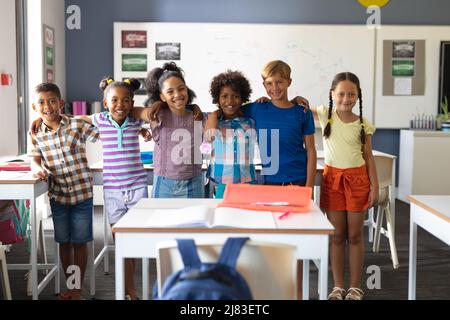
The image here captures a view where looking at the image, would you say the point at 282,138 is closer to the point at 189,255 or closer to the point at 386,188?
the point at 189,255

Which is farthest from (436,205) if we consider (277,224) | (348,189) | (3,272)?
(3,272)

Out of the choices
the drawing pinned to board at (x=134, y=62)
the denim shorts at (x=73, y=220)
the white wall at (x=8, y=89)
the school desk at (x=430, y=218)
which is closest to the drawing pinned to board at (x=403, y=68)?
the drawing pinned to board at (x=134, y=62)

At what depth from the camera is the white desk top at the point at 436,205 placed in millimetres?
2219

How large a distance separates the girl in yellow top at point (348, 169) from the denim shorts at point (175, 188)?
69 cm

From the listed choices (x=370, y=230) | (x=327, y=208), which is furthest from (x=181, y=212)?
(x=370, y=230)

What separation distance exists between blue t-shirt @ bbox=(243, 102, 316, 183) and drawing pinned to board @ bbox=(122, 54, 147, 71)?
3796 millimetres

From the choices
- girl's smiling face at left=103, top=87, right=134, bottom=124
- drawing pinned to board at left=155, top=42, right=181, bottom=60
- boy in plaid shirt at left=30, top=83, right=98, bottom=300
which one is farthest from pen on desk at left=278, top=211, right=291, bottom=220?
drawing pinned to board at left=155, top=42, right=181, bottom=60

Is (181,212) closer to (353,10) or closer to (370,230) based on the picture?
(370,230)

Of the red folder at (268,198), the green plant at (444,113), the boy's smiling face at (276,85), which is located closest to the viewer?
the red folder at (268,198)

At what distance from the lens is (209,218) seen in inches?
77.2

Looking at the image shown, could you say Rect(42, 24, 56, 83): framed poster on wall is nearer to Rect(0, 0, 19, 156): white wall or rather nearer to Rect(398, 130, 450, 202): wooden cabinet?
Rect(0, 0, 19, 156): white wall

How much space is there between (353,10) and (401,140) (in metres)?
1.53

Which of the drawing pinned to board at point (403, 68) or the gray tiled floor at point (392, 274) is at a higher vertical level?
the drawing pinned to board at point (403, 68)

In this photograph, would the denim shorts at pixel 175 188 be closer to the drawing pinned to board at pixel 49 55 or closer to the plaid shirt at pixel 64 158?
the plaid shirt at pixel 64 158
